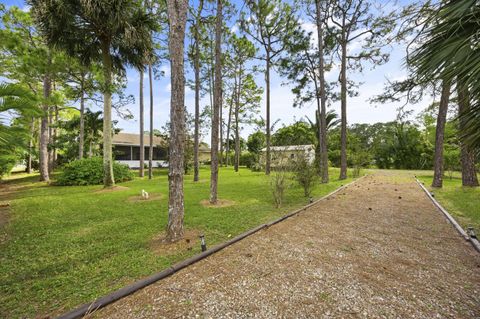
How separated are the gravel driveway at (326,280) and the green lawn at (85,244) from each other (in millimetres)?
561

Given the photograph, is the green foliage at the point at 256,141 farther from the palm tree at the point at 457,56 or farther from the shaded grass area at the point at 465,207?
the palm tree at the point at 457,56

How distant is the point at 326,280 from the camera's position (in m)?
2.18

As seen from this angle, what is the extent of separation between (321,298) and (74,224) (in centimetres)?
512

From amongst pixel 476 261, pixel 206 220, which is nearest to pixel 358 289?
pixel 476 261

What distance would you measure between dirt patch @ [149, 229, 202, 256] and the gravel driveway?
569mm

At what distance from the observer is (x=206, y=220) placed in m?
4.50

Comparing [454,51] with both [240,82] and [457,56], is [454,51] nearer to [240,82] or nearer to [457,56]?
[457,56]

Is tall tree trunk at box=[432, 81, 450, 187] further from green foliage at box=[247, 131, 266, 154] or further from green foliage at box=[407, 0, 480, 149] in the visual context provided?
green foliage at box=[247, 131, 266, 154]

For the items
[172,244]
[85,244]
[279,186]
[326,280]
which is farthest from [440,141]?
[85,244]

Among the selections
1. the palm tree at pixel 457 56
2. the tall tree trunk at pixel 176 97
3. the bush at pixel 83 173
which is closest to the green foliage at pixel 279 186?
the tall tree trunk at pixel 176 97

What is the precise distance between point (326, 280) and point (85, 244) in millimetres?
3765

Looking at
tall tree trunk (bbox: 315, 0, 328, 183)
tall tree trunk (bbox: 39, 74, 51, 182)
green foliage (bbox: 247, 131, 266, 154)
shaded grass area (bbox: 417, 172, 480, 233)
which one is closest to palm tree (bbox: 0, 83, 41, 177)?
shaded grass area (bbox: 417, 172, 480, 233)

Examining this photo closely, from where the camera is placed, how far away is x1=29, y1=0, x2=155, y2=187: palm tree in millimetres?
6980

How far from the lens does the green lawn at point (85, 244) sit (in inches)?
80.9
